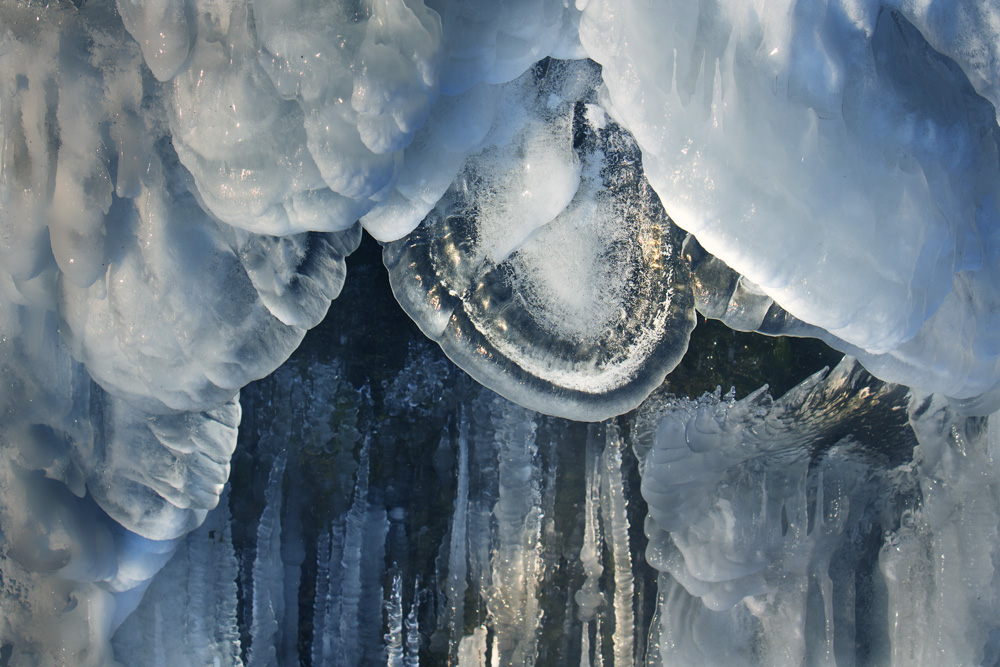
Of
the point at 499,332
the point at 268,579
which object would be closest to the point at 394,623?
the point at 268,579

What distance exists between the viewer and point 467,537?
1.28 metres

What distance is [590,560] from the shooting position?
1296 millimetres

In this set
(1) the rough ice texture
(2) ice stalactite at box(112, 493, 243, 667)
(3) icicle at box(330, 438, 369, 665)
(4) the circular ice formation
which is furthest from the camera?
(3) icicle at box(330, 438, 369, 665)

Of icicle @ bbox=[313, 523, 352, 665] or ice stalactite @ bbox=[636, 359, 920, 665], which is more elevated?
ice stalactite @ bbox=[636, 359, 920, 665]

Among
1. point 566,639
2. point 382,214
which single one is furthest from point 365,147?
point 566,639

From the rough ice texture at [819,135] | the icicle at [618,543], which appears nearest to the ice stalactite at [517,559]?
the icicle at [618,543]

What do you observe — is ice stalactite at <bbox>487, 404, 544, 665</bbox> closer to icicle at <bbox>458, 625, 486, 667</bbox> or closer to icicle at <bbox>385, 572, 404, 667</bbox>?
icicle at <bbox>458, 625, 486, 667</bbox>

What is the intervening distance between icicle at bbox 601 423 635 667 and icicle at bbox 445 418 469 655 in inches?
10.3

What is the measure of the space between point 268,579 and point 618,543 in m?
0.64

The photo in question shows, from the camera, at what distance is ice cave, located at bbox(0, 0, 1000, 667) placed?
29.7 inches

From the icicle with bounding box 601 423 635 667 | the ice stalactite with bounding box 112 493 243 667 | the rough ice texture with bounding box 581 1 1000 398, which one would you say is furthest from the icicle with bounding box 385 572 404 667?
the rough ice texture with bounding box 581 1 1000 398

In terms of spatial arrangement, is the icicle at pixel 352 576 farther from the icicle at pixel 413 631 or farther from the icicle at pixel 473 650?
the icicle at pixel 473 650

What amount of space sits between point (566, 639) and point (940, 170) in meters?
1.00

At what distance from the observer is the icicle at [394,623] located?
1256 mm
